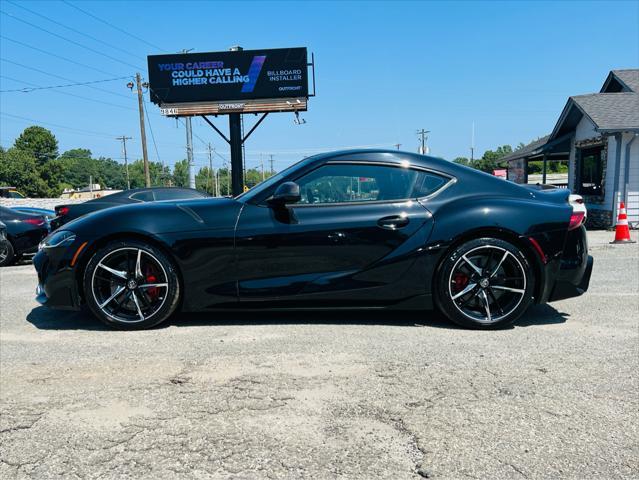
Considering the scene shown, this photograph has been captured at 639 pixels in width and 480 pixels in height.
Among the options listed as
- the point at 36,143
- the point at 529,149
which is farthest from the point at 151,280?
the point at 36,143

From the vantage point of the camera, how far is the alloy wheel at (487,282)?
3826 mm

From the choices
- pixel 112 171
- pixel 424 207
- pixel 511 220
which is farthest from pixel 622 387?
pixel 112 171

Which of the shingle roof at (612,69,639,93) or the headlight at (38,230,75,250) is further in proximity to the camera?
the shingle roof at (612,69,639,93)

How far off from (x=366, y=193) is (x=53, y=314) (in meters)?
3.12

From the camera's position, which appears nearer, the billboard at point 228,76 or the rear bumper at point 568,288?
the rear bumper at point 568,288

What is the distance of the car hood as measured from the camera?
3896mm

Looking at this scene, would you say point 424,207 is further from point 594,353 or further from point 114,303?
point 114,303

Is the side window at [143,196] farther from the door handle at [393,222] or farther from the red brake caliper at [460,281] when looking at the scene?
the red brake caliper at [460,281]

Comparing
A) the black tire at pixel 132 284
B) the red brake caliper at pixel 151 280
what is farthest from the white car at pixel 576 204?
the red brake caliper at pixel 151 280

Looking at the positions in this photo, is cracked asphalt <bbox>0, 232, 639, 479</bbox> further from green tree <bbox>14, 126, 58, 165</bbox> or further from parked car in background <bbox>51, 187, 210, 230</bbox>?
green tree <bbox>14, 126, 58, 165</bbox>

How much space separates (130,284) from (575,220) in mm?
3572

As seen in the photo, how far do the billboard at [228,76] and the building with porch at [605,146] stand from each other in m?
12.7

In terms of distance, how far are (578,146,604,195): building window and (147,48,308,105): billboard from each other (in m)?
13.4

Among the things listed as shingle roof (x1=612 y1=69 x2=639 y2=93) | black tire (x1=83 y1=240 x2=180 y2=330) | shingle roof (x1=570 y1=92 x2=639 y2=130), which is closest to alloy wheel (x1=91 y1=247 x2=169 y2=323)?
black tire (x1=83 y1=240 x2=180 y2=330)
